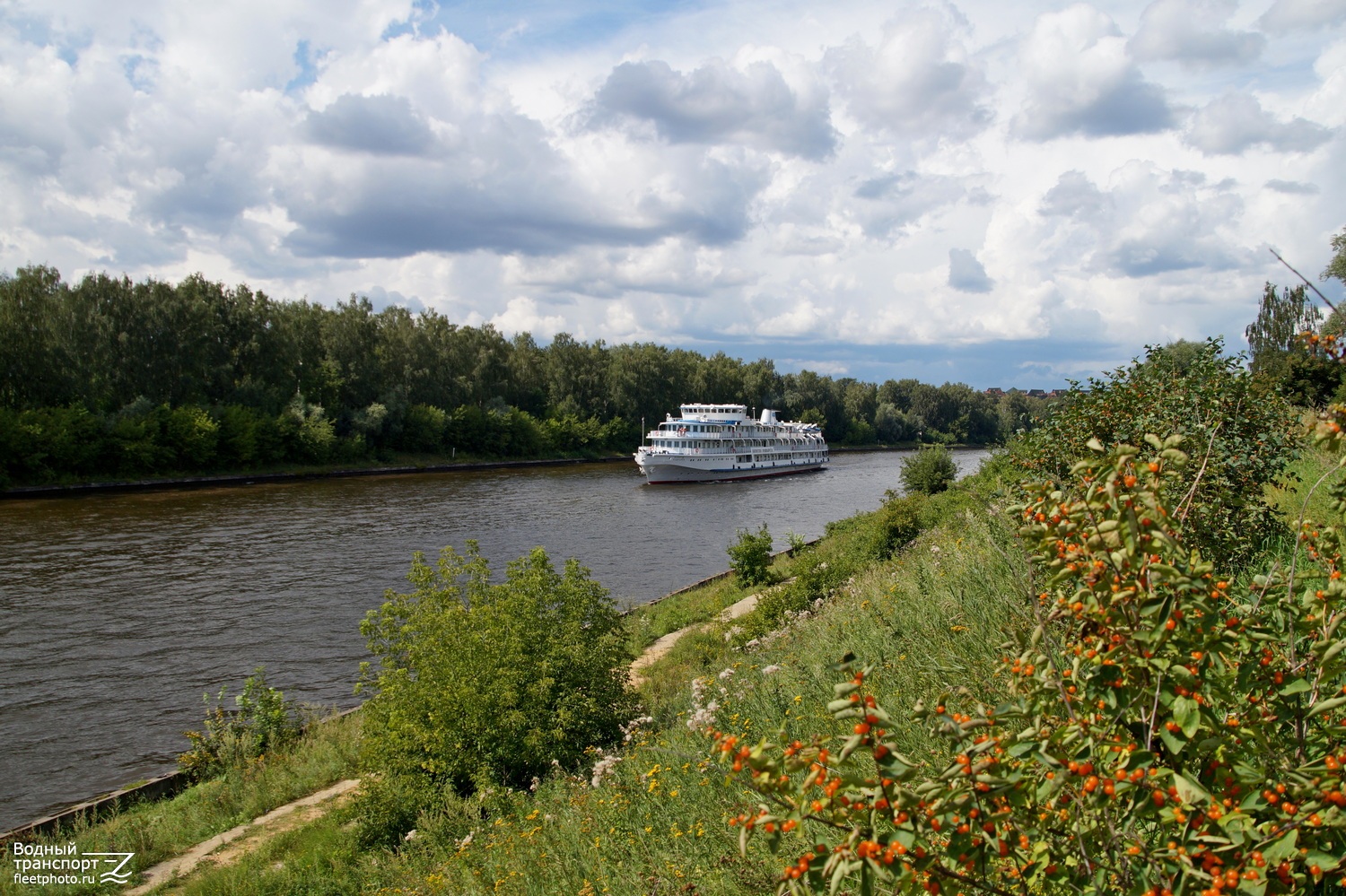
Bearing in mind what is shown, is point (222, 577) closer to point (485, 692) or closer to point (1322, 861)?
point (485, 692)

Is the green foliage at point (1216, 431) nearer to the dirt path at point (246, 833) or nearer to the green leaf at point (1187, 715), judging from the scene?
the green leaf at point (1187, 715)

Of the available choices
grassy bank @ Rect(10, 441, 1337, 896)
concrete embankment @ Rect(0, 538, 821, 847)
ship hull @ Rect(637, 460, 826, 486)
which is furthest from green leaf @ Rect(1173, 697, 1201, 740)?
ship hull @ Rect(637, 460, 826, 486)

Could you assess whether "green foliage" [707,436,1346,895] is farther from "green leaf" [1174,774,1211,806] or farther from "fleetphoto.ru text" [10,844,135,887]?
"fleetphoto.ru text" [10,844,135,887]

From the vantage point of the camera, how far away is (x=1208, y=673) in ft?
8.02

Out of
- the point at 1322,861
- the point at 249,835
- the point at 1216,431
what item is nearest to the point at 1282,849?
the point at 1322,861

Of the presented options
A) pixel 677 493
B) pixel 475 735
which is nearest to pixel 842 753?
pixel 475 735

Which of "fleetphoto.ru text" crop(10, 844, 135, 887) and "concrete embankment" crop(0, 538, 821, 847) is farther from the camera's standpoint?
"concrete embankment" crop(0, 538, 821, 847)

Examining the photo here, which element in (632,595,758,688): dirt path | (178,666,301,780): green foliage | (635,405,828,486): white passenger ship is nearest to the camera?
(178,666,301,780): green foliage

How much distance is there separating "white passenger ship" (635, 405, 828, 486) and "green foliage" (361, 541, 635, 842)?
5328 cm

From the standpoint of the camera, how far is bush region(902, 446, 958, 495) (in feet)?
98.1

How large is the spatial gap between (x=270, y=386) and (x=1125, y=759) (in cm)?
6892

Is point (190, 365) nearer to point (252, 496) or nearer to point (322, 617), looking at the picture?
point (252, 496)

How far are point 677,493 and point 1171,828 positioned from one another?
54334mm

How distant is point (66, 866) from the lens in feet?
29.2
